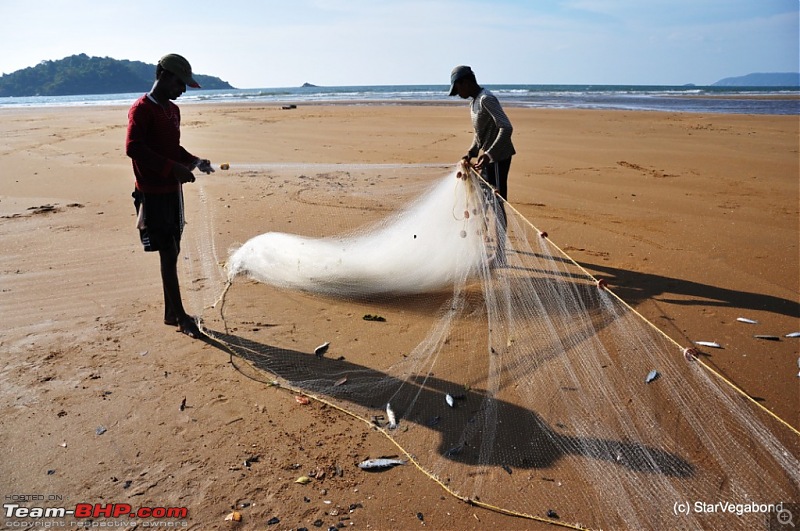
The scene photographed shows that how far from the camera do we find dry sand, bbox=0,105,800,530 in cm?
235

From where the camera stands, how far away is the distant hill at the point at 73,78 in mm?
83356

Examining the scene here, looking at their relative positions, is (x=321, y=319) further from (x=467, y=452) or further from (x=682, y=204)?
(x=682, y=204)

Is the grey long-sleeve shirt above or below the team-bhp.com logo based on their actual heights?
above

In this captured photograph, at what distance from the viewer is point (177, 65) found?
130 inches

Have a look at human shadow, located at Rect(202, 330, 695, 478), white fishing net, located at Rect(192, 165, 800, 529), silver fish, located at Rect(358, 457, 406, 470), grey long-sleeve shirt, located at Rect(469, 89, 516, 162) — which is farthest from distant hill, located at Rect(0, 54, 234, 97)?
silver fish, located at Rect(358, 457, 406, 470)

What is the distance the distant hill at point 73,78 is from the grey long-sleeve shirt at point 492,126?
311ft

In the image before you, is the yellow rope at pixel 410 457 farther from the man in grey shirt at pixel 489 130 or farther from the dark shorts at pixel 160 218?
the man in grey shirt at pixel 489 130

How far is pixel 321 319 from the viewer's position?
395 centimetres

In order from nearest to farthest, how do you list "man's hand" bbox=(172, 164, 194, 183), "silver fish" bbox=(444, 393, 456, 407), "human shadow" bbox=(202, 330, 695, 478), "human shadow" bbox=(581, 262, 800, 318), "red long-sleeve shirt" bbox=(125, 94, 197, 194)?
"human shadow" bbox=(202, 330, 695, 478)
"silver fish" bbox=(444, 393, 456, 407)
"red long-sleeve shirt" bbox=(125, 94, 197, 194)
"man's hand" bbox=(172, 164, 194, 183)
"human shadow" bbox=(581, 262, 800, 318)

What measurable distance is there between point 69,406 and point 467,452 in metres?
2.16

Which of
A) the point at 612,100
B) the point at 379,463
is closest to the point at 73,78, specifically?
the point at 612,100

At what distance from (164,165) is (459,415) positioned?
2.35 metres

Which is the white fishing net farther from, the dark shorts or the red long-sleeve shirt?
the red long-sleeve shirt

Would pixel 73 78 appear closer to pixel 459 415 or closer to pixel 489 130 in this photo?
pixel 489 130
